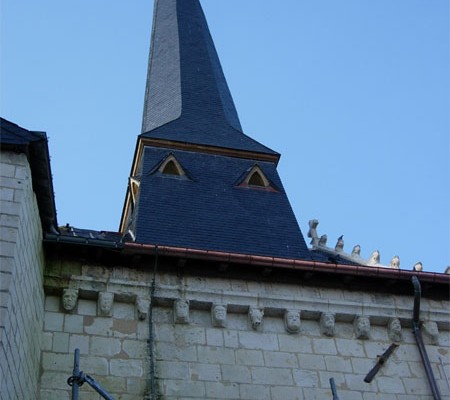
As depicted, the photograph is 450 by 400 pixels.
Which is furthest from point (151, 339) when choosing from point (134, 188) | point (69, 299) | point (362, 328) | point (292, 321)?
point (134, 188)

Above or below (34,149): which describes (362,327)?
below

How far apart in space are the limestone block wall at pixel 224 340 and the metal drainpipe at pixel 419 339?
70mm

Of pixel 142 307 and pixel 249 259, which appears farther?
pixel 249 259

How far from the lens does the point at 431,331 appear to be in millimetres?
9141

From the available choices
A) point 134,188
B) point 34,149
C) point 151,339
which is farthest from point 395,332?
point 134,188

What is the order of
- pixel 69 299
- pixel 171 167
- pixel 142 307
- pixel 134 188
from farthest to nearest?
1. pixel 134 188
2. pixel 171 167
3. pixel 142 307
4. pixel 69 299

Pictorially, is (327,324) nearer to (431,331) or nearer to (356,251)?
(431,331)

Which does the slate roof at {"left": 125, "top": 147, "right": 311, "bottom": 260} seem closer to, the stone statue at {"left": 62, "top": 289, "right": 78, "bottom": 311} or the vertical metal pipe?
the stone statue at {"left": 62, "top": 289, "right": 78, "bottom": 311}

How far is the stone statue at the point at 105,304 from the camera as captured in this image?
841cm

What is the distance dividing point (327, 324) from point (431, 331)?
1.19 metres

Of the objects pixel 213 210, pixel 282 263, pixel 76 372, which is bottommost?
pixel 76 372

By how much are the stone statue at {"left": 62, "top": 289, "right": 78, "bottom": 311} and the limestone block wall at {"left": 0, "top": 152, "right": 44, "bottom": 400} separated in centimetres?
36

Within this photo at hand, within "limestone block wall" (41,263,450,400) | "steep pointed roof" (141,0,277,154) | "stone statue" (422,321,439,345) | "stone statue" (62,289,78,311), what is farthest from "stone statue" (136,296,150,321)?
"steep pointed roof" (141,0,277,154)

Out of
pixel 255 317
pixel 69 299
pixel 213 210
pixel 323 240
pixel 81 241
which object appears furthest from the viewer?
pixel 323 240
